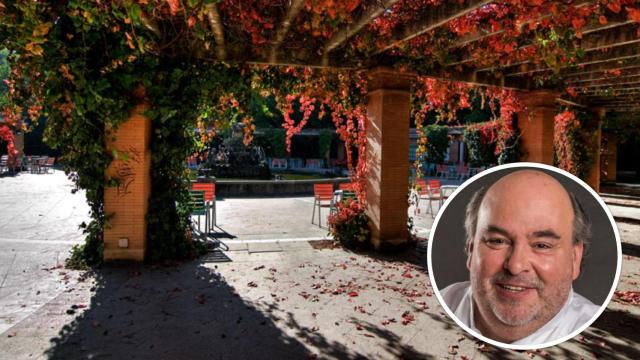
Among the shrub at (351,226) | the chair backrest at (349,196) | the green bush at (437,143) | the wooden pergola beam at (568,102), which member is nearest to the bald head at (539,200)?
the shrub at (351,226)

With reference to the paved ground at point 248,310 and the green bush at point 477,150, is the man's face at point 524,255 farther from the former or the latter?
the green bush at point 477,150

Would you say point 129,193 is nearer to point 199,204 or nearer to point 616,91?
point 199,204

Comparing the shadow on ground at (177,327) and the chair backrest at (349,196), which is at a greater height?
the chair backrest at (349,196)

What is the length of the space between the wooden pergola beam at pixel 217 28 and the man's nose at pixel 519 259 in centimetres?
407

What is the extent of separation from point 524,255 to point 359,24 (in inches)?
197

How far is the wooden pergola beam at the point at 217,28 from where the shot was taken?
4862 millimetres

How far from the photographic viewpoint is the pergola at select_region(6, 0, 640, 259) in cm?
473

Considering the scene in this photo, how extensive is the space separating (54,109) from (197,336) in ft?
13.5

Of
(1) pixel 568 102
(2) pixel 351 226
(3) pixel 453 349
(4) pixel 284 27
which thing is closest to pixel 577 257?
(3) pixel 453 349

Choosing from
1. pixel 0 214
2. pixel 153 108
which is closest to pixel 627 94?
pixel 153 108

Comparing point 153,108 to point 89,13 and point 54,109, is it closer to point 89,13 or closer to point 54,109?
point 54,109

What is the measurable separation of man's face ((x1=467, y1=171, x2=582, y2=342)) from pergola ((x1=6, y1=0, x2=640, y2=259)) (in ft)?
12.0

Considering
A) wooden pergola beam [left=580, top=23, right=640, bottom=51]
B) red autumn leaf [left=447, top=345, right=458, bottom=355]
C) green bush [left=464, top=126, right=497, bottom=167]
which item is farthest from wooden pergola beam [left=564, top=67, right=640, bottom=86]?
green bush [left=464, top=126, right=497, bottom=167]

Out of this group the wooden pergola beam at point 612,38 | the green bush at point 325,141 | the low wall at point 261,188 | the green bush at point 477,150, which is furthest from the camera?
the green bush at point 325,141
